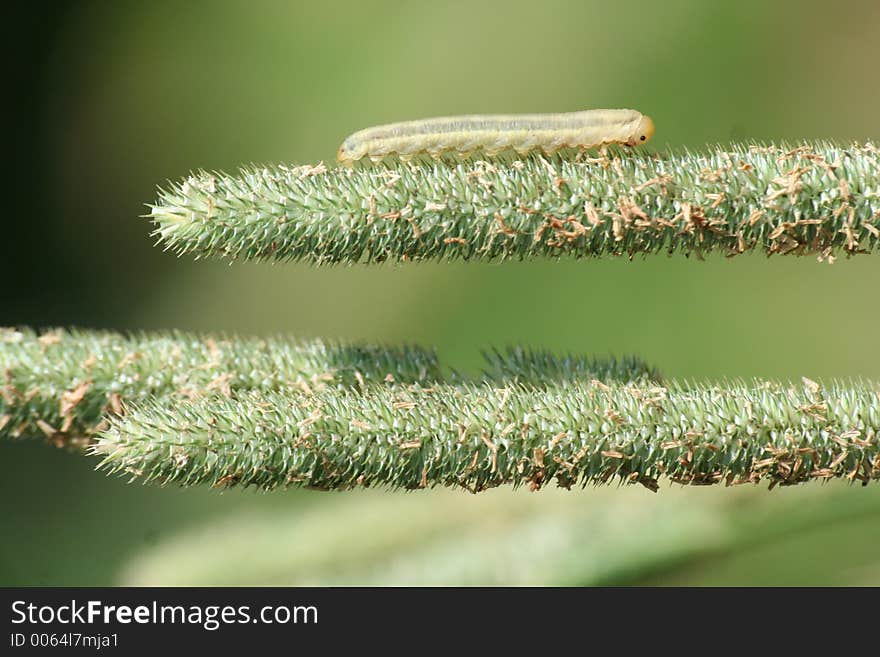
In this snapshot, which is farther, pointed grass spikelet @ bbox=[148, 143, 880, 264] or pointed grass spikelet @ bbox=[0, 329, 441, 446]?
pointed grass spikelet @ bbox=[0, 329, 441, 446]

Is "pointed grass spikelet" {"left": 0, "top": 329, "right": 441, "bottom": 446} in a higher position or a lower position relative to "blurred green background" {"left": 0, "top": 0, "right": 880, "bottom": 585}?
lower

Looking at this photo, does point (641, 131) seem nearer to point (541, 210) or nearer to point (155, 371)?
point (541, 210)

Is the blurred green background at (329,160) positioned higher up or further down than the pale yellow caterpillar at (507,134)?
higher up

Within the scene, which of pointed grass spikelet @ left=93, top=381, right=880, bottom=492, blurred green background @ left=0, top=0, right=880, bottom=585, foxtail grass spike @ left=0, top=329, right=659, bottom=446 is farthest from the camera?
blurred green background @ left=0, top=0, right=880, bottom=585

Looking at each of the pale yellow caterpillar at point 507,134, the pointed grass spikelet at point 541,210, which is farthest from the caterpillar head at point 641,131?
the pointed grass spikelet at point 541,210

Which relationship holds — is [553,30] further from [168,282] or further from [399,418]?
[399,418]

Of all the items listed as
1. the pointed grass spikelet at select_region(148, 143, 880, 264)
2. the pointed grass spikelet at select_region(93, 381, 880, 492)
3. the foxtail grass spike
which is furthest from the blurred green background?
the pointed grass spikelet at select_region(148, 143, 880, 264)

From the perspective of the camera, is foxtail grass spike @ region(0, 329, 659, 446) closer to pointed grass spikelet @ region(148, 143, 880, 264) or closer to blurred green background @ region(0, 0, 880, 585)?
pointed grass spikelet @ region(148, 143, 880, 264)

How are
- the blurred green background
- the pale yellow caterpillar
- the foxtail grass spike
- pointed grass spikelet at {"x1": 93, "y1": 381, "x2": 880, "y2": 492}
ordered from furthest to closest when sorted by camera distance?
the blurred green background < the pale yellow caterpillar < the foxtail grass spike < pointed grass spikelet at {"x1": 93, "y1": 381, "x2": 880, "y2": 492}

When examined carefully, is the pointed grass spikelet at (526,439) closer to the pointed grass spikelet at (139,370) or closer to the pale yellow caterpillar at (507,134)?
the pointed grass spikelet at (139,370)
